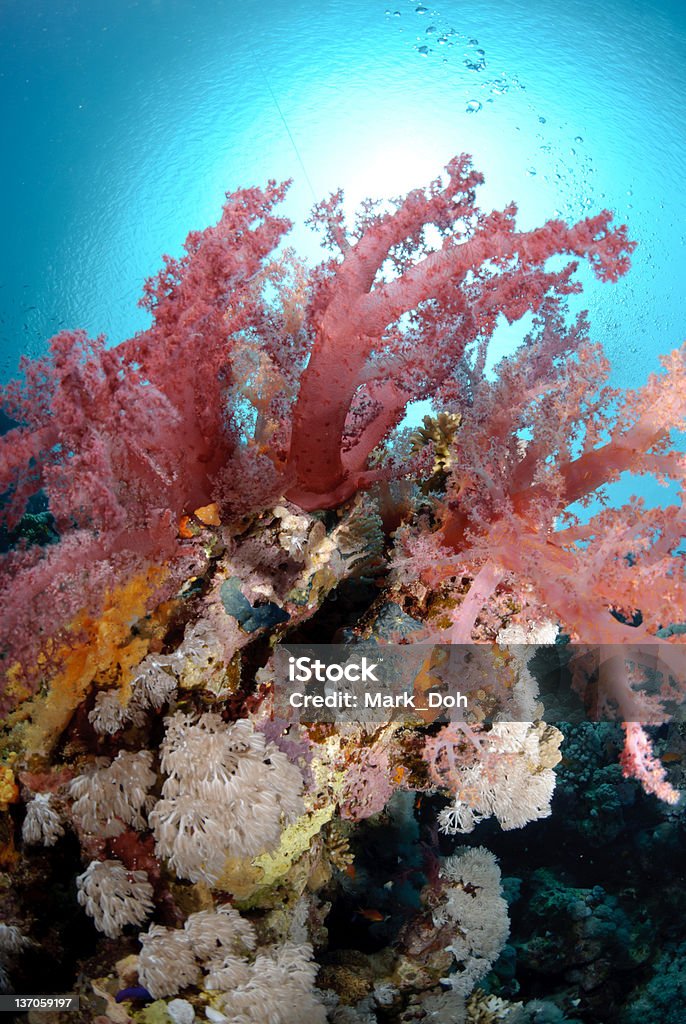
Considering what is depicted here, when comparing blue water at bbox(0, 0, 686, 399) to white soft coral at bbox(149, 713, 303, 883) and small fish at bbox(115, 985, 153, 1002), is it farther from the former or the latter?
small fish at bbox(115, 985, 153, 1002)

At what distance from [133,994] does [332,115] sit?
29477mm

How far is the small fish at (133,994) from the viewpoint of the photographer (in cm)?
254

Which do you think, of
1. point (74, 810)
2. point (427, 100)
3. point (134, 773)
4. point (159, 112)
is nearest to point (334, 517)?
point (134, 773)

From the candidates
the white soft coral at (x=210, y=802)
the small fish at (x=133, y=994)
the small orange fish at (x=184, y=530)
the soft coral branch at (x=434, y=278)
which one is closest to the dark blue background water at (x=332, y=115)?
the soft coral branch at (x=434, y=278)

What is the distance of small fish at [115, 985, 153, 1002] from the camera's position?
254 centimetres

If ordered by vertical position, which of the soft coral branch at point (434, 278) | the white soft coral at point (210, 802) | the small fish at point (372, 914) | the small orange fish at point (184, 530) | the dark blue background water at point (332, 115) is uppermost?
the dark blue background water at point (332, 115)

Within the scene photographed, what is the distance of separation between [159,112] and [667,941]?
111ft

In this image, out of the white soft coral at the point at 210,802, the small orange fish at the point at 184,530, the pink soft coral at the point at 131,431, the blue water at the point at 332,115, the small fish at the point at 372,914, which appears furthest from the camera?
the blue water at the point at 332,115

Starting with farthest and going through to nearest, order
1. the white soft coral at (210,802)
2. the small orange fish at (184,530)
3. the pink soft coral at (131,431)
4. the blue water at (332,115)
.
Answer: the blue water at (332,115) → the small orange fish at (184,530) → the pink soft coral at (131,431) → the white soft coral at (210,802)

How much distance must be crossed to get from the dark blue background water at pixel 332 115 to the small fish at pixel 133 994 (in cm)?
1678

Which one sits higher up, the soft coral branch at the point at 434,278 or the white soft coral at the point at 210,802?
the soft coral branch at the point at 434,278

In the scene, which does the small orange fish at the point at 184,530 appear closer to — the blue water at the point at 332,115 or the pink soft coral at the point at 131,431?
the pink soft coral at the point at 131,431

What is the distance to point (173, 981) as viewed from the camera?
2529 millimetres

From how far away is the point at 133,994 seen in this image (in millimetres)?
2559
